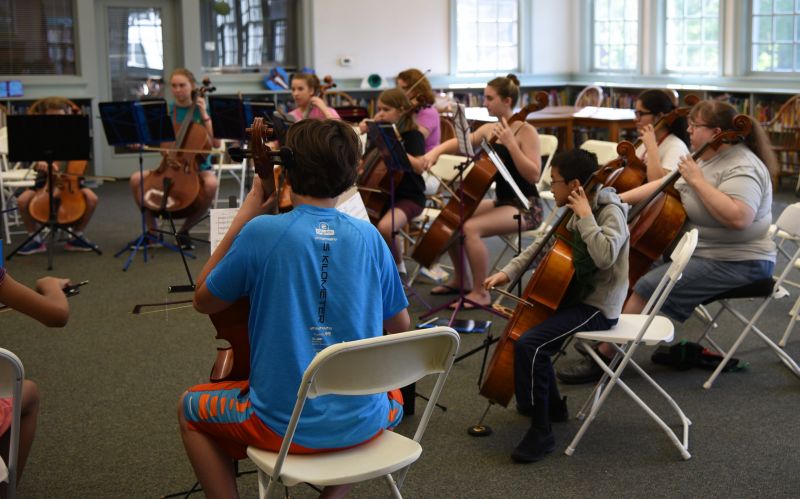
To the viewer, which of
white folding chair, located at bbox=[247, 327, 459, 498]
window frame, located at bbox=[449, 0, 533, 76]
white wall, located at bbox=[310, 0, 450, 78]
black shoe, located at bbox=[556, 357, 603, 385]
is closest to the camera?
white folding chair, located at bbox=[247, 327, 459, 498]

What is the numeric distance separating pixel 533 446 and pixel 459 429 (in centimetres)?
36

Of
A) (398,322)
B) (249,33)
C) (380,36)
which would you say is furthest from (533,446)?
(380,36)

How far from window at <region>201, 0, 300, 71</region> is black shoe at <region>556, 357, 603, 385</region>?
24.0 ft

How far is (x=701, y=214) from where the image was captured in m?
3.74

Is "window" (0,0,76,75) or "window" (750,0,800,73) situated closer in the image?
"window" (750,0,800,73)

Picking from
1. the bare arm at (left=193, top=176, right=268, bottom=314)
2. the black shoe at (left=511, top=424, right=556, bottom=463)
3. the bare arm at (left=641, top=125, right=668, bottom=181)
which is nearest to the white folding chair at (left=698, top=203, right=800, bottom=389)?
the bare arm at (left=641, top=125, right=668, bottom=181)

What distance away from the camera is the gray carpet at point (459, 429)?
9.80ft

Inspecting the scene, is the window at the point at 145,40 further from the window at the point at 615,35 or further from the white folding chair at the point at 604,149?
the white folding chair at the point at 604,149

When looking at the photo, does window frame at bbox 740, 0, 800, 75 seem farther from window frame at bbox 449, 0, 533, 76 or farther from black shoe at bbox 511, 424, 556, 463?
black shoe at bbox 511, 424, 556, 463

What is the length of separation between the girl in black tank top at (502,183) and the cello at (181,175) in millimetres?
1973

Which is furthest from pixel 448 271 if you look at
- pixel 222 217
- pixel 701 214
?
pixel 222 217

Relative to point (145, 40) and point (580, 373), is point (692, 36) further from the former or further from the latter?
point (580, 373)

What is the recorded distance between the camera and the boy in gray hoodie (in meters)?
3.12

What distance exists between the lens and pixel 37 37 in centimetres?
962
